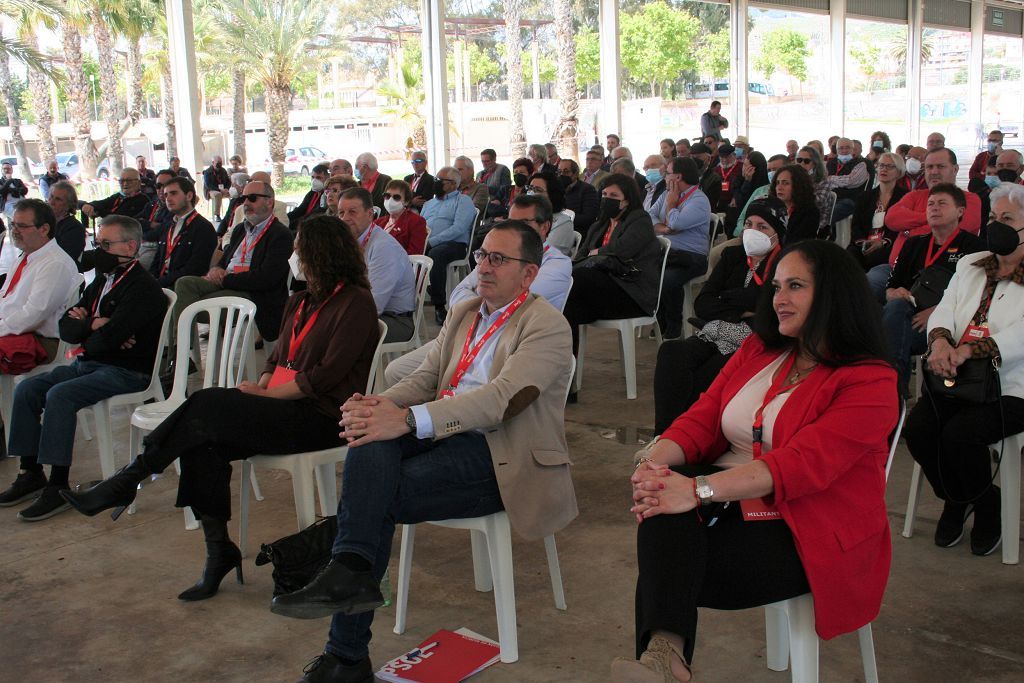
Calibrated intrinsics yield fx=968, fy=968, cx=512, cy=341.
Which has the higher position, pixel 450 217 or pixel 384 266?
pixel 450 217

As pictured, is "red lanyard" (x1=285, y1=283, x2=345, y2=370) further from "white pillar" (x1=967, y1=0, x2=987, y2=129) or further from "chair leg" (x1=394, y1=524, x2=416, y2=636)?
"white pillar" (x1=967, y1=0, x2=987, y2=129)

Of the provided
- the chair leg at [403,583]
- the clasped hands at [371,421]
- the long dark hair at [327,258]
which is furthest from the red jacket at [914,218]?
the clasped hands at [371,421]

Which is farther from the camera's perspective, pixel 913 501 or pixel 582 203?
pixel 582 203

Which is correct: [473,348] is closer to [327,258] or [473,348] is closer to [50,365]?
[327,258]

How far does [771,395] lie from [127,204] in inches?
307

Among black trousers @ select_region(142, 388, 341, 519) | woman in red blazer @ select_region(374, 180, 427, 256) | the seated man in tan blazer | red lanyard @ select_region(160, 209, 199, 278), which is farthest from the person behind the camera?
woman in red blazer @ select_region(374, 180, 427, 256)

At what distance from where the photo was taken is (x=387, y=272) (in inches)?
186

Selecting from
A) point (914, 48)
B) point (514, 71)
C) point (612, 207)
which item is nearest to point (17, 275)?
point (612, 207)

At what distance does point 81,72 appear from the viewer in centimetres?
1417

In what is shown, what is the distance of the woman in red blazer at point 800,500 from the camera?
194 centimetres

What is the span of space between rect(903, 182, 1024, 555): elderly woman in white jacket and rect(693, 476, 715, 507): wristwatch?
1524mm

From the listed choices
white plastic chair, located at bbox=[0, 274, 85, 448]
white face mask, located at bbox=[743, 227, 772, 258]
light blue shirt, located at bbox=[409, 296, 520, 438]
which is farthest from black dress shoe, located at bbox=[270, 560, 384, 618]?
white plastic chair, located at bbox=[0, 274, 85, 448]

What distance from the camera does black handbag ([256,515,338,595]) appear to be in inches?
95.8

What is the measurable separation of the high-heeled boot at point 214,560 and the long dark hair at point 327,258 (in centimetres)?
82
